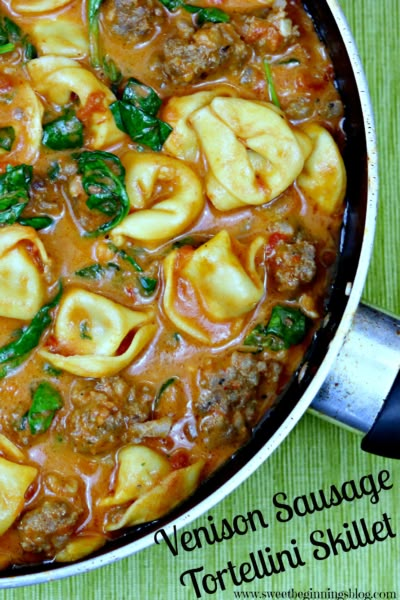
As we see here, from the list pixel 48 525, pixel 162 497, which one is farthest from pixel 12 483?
pixel 162 497

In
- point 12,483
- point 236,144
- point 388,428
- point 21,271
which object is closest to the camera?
point 388,428

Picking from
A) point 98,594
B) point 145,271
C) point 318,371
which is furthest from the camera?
point 98,594

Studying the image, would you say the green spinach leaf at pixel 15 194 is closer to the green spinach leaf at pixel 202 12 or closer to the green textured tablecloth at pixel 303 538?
the green spinach leaf at pixel 202 12

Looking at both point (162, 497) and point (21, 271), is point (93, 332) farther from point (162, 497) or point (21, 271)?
point (162, 497)

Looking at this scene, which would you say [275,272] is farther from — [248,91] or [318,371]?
[248,91]

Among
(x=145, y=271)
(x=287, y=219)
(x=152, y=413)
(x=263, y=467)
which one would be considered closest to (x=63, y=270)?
(x=145, y=271)
